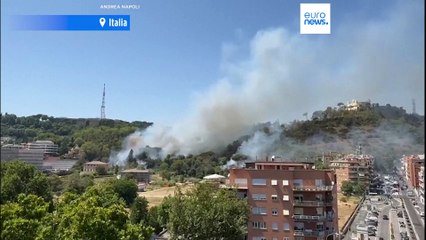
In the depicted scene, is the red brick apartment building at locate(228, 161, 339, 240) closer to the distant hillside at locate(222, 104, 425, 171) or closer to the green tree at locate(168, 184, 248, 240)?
the green tree at locate(168, 184, 248, 240)

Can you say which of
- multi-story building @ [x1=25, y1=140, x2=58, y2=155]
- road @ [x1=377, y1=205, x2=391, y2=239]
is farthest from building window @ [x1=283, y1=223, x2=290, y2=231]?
multi-story building @ [x1=25, y1=140, x2=58, y2=155]

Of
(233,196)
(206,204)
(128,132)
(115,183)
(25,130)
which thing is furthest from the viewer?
(128,132)

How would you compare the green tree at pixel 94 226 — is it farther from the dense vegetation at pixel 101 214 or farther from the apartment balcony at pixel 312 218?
the apartment balcony at pixel 312 218

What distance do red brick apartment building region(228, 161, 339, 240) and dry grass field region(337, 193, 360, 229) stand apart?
11.8 feet

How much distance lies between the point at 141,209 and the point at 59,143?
68.2 ft

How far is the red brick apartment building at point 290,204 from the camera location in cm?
775

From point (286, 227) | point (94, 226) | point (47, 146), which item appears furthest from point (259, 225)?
point (47, 146)

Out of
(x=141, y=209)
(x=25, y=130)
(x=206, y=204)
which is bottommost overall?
(x=141, y=209)

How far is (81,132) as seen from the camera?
3241cm

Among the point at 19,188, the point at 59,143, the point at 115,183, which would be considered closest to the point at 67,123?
the point at 59,143

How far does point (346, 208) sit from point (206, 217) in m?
9.25

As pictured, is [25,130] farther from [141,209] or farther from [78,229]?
[78,229]

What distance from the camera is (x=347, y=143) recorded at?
67.9 ft

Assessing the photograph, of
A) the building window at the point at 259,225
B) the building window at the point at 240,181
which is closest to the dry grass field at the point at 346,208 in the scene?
the building window at the point at 259,225
